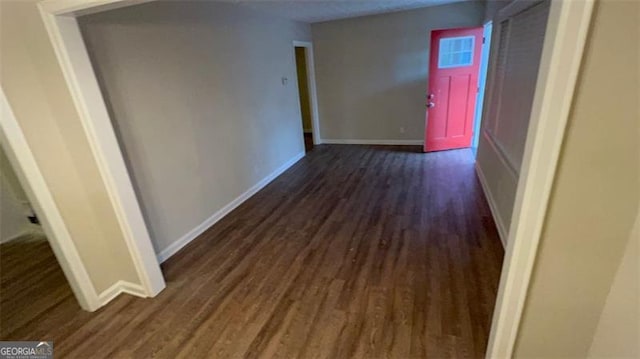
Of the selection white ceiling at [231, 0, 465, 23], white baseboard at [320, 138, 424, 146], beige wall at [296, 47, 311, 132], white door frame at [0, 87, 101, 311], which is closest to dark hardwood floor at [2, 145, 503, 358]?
white door frame at [0, 87, 101, 311]

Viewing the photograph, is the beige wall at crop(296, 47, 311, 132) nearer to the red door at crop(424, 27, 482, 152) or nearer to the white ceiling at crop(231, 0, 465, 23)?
the white ceiling at crop(231, 0, 465, 23)

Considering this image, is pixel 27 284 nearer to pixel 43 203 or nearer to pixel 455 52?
pixel 43 203

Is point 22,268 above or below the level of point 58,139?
below

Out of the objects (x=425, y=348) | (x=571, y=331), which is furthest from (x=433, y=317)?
(x=571, y=331)

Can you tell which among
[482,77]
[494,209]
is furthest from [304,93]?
[494,209]

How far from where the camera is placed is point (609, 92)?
92cm

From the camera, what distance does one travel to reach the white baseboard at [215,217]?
275 centimetres

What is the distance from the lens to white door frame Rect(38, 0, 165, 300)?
161 cm

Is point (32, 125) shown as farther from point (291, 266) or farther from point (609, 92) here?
point (609, 92)

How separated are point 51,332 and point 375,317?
2.16m

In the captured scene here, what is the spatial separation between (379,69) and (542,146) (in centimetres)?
474

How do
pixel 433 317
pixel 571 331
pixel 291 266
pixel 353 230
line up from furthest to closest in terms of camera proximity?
pixel 353 230 < pixel 291 266 < pixel 433 317 < pixel 571 331

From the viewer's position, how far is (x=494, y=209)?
3039mm

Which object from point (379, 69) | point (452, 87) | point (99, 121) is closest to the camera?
point (99, 121)
